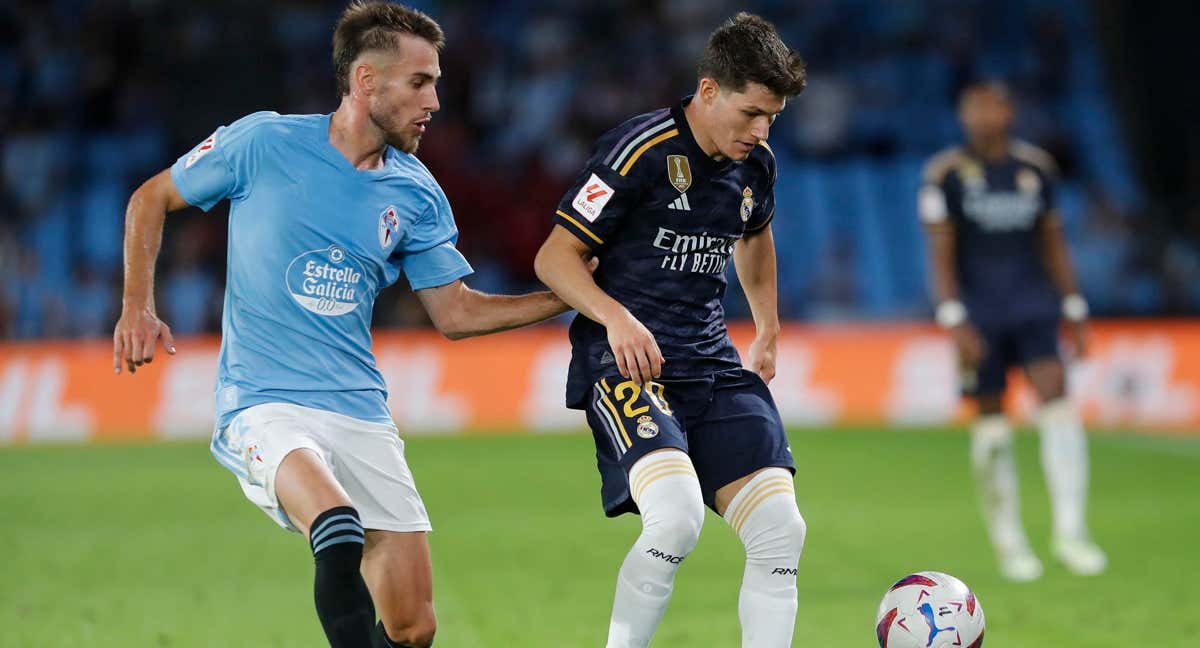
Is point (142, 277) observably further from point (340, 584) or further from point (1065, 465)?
point (1065, 465)

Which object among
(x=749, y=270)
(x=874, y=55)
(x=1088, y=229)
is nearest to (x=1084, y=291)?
(x=1088, y=229)

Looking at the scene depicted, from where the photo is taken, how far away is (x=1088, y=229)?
19.2m

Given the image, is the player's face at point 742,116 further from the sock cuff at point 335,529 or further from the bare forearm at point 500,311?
the sock cuff at point 335,529

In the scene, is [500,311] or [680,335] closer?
[680,335]

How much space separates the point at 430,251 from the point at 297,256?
1.79 feet

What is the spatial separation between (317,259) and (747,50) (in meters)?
1.54

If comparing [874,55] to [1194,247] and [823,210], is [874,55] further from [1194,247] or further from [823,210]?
[1194,247]

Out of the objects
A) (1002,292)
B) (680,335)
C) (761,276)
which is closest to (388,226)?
(680,335)

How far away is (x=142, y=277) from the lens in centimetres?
530

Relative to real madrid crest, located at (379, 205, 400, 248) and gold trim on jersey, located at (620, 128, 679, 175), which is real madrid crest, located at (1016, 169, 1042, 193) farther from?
real madrid crest, located at (379, 205, 400, 248)

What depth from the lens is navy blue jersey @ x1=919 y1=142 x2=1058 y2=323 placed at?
896 cm

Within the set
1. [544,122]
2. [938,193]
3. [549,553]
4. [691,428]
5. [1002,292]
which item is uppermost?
[938,193]

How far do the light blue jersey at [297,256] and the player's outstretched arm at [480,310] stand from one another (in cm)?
28

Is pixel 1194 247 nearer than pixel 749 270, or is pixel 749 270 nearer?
pixel 749 270
